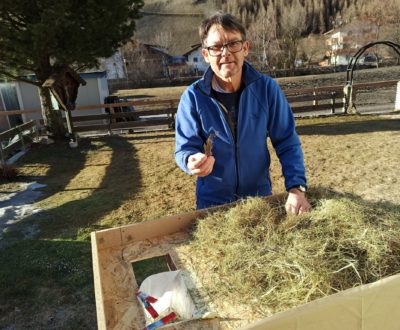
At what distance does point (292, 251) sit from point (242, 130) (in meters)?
0.94

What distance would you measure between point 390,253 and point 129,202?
204 inches

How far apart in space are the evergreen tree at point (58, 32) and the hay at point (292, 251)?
9.12 metres

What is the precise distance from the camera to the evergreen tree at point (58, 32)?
8.98 metres

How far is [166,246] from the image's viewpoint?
1.80m

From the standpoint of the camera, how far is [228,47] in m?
Result: 1.92

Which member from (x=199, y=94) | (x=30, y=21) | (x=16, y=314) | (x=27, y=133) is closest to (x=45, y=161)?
(x=27, y=133)

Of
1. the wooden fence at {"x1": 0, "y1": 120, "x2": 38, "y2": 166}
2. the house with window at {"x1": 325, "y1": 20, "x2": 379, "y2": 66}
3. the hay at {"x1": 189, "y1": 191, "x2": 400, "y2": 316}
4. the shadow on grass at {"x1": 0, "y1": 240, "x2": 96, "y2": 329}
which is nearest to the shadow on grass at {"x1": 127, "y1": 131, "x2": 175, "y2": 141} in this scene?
the wooden fence at {"x1": 0, "y1": 120, "x2": 38, "y2": 166}

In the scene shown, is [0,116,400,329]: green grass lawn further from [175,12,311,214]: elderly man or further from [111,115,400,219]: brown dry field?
[175,12,311,214]: elderly man

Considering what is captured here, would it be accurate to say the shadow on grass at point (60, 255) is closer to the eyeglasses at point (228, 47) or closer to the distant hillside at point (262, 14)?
the eyeglasses at point (228, 47)

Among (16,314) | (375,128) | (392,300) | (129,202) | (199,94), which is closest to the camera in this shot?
(392,300)

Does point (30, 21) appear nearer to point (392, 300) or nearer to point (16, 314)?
point (16, 314)

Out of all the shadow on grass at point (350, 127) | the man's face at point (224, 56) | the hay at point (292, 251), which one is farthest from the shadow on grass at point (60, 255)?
the shadow on grass at point (350, 127)

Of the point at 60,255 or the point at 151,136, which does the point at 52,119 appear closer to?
the point at 151,136

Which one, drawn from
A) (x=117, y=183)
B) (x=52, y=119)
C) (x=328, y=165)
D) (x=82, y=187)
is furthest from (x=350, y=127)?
(x=52, y=119)
